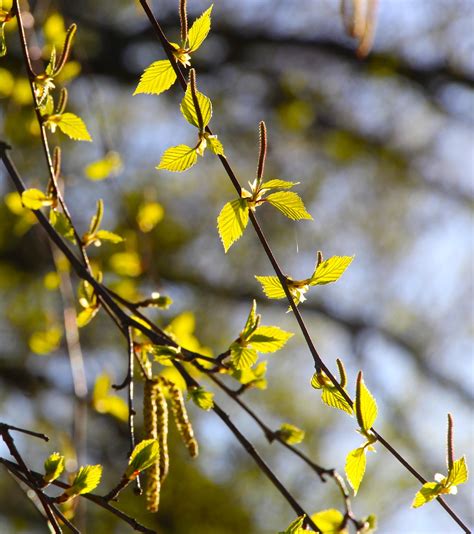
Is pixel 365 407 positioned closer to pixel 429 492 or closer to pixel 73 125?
pixel 429 492

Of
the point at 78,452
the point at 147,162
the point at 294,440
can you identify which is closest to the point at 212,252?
the point at 147,162

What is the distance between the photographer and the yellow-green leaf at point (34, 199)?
1.66 ft

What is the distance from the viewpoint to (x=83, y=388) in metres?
0.81

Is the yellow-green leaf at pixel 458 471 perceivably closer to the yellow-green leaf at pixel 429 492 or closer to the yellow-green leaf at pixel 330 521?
the yellow-green leaf at pixel 429 492

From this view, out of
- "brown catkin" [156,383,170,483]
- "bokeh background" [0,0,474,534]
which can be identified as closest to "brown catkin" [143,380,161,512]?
"brown catkin" [156,383,170,483]

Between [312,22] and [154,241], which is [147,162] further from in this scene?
[312,22]

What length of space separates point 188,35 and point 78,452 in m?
0.60

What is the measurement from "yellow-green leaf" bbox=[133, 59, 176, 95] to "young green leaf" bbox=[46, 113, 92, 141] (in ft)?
0.26

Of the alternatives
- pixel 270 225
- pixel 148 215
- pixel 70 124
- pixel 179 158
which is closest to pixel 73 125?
pixel 70 124

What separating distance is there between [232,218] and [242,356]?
92 millimetres

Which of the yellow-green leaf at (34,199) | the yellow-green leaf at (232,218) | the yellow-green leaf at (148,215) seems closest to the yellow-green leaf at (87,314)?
the yellow-green leaf at (34,199)

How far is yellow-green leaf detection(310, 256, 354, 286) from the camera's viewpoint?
394 mm

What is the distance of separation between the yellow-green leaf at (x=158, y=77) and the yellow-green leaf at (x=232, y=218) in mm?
74

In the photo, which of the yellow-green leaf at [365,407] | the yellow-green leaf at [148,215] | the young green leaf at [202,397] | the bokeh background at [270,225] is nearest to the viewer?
the yellow-green leaf at [365,407]
